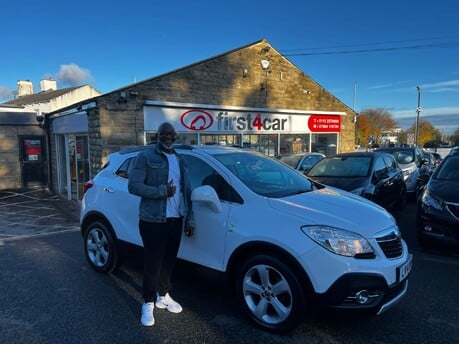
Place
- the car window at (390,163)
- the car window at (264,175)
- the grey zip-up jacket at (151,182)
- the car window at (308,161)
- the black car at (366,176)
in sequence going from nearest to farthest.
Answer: the grey zip-up jacket at (151,182) → the car window at (264,175) → the black car at (366,176) → the car window at (390,163) → the car window at (308,161)

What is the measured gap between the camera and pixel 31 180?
14.4 m

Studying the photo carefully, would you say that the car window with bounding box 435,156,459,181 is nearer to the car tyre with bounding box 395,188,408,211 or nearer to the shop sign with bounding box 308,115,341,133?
the car tyre with bounding box 395,188,408,211

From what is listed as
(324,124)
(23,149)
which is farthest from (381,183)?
(23,149)

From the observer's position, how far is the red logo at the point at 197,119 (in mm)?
11914

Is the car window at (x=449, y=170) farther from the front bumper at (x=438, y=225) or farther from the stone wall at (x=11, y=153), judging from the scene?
the stone wall at (x=11, y=153)

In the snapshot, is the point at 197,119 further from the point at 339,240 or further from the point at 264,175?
the point at 339,240

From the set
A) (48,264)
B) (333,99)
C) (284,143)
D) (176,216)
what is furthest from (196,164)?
(333,99)

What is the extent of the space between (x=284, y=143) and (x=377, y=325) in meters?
12.0

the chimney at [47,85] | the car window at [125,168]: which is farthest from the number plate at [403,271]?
the chimney at [47,85]

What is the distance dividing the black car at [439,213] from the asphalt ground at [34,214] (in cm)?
679

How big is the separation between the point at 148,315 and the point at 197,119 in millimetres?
9241

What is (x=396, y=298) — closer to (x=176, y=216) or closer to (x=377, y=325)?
(x=377, y=325)

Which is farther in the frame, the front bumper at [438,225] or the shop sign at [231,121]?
the shop sign at [231,121]

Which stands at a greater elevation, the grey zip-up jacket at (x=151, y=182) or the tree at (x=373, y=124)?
the tree at (x=373, y=124)
